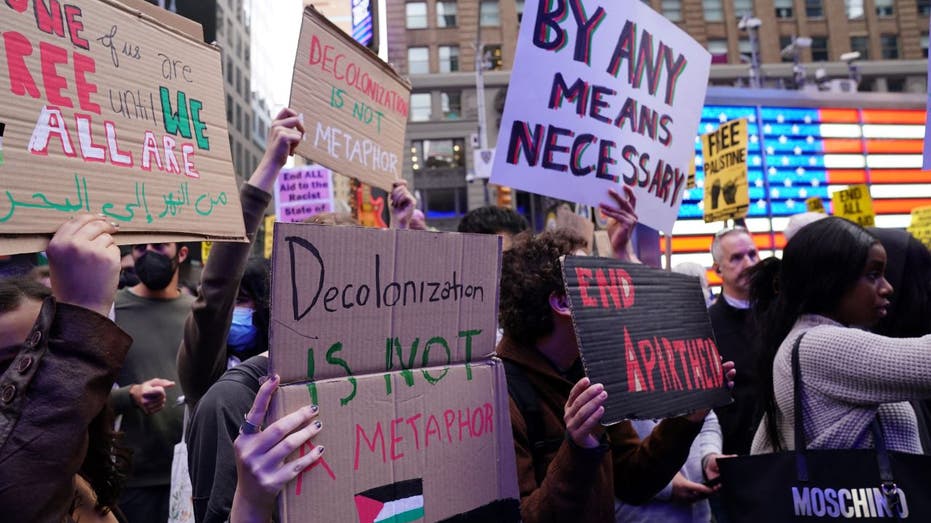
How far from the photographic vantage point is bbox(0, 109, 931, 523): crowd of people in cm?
135

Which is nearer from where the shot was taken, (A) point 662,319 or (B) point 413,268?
(B) point 413,268

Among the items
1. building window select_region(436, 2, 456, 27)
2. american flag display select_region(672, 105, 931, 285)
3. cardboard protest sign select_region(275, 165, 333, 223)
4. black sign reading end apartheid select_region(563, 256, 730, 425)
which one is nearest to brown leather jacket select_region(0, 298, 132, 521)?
black sign reading end apartheid select_region(563, 256, 730, 425)

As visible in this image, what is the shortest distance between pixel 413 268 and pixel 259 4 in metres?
59.8

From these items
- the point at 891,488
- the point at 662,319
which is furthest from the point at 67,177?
the point at 891,488

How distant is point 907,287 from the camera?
10.3 ft

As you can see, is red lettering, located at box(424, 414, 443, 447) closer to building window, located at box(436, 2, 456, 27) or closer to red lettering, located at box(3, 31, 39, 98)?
red lettering, located at box(3, 31, 39, 98)

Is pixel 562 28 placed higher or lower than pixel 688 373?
Answer: higher

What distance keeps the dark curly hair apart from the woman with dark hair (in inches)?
32.6

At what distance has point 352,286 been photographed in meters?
1.63

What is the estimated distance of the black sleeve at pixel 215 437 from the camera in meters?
1.92

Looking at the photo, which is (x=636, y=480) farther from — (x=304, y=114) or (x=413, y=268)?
(x=304, y=114)

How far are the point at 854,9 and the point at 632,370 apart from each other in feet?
157

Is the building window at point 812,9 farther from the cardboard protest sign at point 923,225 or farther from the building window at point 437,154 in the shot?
the cardboard protest sign at point 923,225

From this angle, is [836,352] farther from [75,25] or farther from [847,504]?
[75,25]
